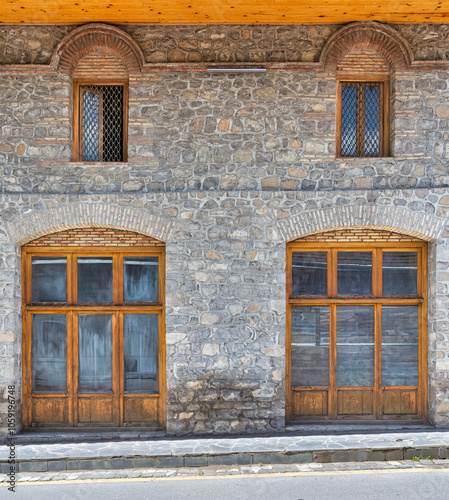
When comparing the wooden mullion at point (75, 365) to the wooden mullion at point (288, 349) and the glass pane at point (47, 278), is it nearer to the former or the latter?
the glass pane at point (47, 278)

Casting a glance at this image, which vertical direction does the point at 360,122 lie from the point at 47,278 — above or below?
above

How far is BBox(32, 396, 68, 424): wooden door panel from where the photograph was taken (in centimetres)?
712

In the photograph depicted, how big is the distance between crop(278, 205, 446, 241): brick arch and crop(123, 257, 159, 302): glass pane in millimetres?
2167

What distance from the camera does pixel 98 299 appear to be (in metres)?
7.20

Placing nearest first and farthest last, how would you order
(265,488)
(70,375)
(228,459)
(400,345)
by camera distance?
(265,488) < (228,459) < (70,375) < (400,345)

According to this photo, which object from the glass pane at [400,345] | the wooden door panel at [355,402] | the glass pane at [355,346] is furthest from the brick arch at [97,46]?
the wooden door panel at [355,402]

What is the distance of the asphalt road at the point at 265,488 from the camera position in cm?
484

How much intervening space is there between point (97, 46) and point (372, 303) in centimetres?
604

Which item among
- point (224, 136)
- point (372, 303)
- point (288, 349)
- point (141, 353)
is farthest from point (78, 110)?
point (372, 303)

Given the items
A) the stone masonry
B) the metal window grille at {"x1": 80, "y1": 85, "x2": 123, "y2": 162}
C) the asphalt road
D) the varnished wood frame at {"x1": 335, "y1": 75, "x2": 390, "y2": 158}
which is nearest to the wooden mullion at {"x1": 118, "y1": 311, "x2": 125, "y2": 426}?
the stone masonry

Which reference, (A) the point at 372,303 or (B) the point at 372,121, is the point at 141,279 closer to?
(A) the point at 372,303

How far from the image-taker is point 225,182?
6961 mm

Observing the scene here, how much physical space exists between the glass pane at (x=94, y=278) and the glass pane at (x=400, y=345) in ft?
14.9

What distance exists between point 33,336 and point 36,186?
2.43 m
